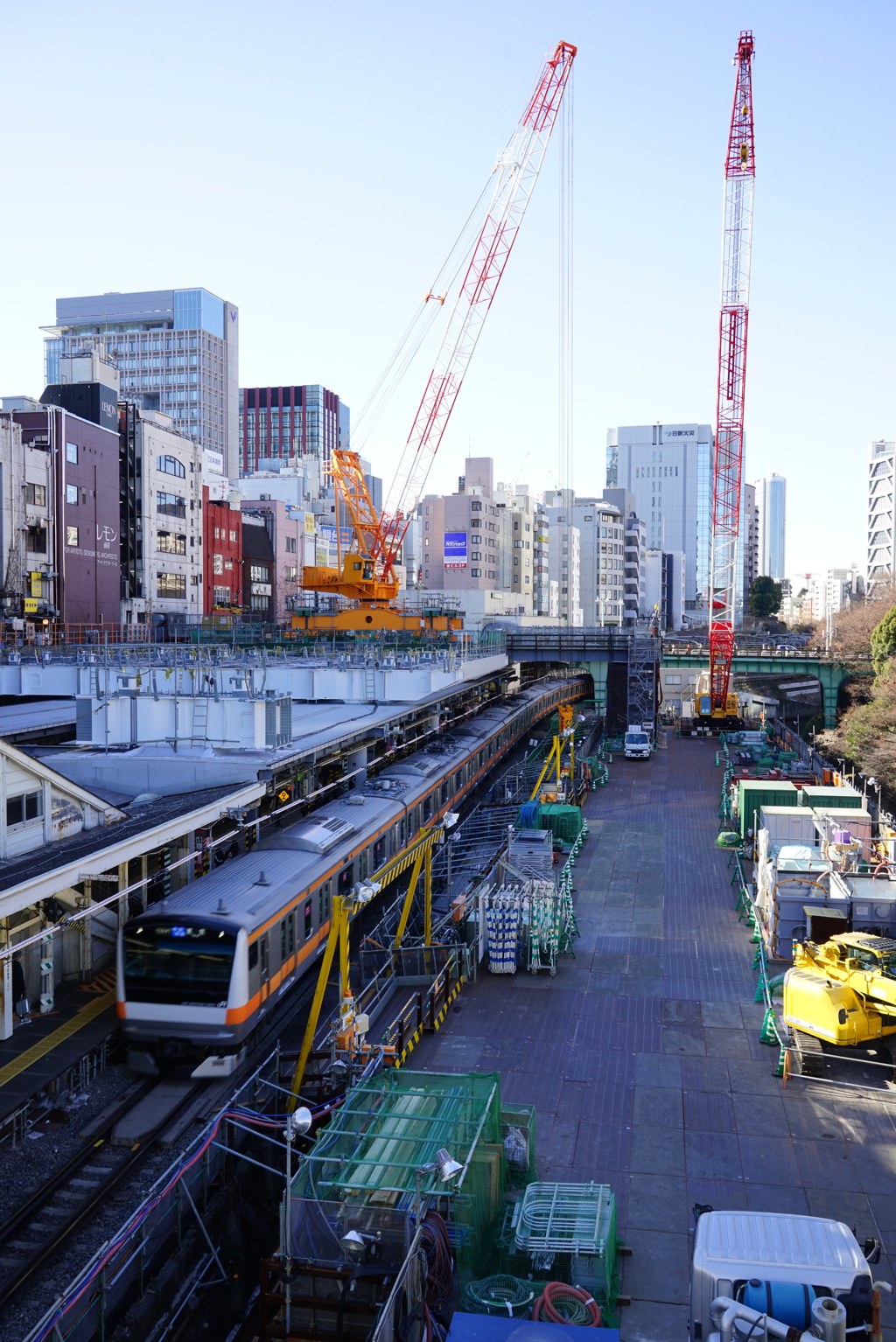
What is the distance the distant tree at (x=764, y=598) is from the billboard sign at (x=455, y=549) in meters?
45.4

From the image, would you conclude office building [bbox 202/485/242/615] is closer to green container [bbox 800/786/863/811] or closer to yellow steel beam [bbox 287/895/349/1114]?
green container [bbox 800/786/863/811]

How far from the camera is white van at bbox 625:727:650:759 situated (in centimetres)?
4612

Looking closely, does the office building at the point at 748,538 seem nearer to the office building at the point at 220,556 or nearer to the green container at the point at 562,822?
the office building at the point at 220,556

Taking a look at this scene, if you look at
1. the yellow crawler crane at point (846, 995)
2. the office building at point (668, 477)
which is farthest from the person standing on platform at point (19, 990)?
the office building at point (668, 477)

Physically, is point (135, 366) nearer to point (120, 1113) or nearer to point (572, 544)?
point (572, 544)

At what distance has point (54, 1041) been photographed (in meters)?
13.9

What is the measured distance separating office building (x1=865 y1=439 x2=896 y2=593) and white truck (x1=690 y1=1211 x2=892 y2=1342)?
3649 inches

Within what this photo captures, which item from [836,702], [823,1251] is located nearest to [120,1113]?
[823,1251]

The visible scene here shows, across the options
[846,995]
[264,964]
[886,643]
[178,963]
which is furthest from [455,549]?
[178,963]

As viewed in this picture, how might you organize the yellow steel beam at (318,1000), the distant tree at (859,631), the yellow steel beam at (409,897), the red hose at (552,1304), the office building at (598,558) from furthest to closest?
the office building at (598,558), the distant tree at (859,631), the yellow steel beam at (409,897), the yellow steel beam at (318,1000), the red hose at (552,1304)

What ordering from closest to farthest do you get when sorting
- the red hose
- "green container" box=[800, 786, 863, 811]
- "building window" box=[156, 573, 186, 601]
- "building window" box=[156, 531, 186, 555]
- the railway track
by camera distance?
the red hose
the railway track
"green container" box=[800, 786, 863, 811]
"building window" box=[156, 531, 186, 555]
"building window" box=[156, 573, 186, 601]

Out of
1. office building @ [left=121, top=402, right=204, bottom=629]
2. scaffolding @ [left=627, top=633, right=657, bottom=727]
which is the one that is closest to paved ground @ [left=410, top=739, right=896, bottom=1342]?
scaffolding @ [left=627, top=633, right=657, bottom=727]

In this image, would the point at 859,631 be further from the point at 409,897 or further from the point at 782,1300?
the point at 782,1300

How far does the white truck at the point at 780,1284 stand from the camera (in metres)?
7.29
